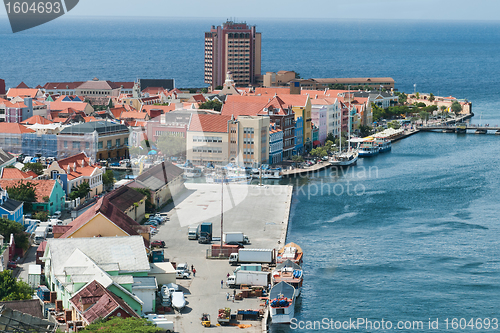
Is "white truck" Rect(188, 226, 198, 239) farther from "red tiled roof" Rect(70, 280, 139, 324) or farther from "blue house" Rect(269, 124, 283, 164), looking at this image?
"blue house" Rect(269, 124, 283, 164)

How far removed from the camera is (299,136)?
45.0 metres

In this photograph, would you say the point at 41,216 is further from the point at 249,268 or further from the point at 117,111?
the point at 117,111

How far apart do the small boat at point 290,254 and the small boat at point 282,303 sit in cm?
238

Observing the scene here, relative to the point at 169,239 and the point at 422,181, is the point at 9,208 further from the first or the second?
the point at 422,181

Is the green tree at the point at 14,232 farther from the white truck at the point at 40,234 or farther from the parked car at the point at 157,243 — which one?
the parked car at the point at 157,243

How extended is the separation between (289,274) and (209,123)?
847 inches

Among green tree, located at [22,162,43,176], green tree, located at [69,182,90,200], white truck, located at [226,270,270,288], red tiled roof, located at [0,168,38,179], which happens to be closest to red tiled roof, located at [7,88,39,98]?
green tree, located at [22,162,43,176]

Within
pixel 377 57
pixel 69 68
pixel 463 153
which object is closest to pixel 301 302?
pixel 463 153

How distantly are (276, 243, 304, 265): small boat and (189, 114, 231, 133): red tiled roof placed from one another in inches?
718

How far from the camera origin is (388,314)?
60.7 ft

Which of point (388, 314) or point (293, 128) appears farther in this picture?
point (293, 128)

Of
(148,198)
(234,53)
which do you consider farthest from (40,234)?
(234,53)

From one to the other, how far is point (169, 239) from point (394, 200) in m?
11.5

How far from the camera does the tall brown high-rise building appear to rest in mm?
75500
